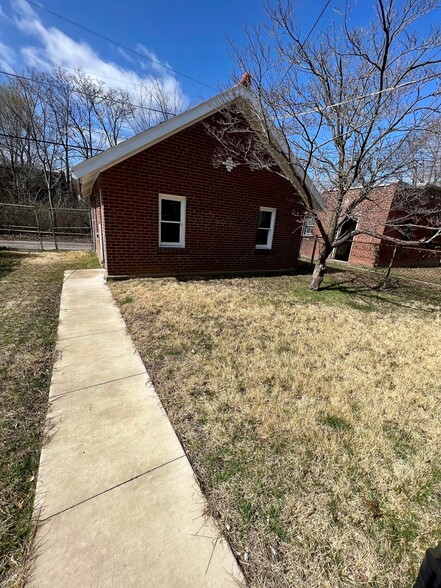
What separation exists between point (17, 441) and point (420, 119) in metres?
8.38

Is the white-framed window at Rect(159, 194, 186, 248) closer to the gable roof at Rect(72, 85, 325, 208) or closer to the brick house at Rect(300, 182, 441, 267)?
the gable roof at Rect(72, 85, 325, 208)

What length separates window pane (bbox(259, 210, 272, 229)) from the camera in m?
8.88

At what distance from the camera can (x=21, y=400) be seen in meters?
2.49

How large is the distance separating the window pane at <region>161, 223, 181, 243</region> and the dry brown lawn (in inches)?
108

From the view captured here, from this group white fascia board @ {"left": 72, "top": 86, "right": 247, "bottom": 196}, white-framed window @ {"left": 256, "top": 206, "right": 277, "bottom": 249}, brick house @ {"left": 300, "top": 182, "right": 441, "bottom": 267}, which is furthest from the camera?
brick house @ {"left": 300, "top": 182, "right": 441, "bottom": 267}

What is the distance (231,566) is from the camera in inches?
55.7

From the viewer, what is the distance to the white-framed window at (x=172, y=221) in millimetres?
7023

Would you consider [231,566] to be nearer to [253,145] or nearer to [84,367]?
[84,367]

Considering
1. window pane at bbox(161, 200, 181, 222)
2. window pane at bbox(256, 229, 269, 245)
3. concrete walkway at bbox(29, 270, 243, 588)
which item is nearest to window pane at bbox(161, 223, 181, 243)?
window pane at bbox(161, 200, 181, 222)

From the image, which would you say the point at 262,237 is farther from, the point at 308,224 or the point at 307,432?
the point at 307,432

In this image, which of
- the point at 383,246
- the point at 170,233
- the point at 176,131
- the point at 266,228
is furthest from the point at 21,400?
the point at 383,246

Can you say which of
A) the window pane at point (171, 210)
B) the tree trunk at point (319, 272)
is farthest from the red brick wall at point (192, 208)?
the tree trunk at point (319, 272)

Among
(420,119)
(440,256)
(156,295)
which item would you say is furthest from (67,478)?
(440,256)

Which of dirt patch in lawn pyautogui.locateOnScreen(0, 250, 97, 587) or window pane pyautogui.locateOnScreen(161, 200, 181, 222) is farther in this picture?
window pane pyautogui.locateOnScreen(161, 200, 181, 222)
